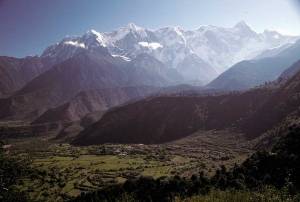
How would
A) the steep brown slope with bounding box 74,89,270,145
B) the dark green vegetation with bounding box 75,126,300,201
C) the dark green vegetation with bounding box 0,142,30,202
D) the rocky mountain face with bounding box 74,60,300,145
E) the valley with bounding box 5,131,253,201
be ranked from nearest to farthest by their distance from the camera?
the dark green vegetation with bounding box 75,126,300,201
the dark green vegetation with bounding box 0,142,30,202
the valley with bounding box 5,131,253,201
the rocky mountain face with bounding box 74,60,300,145
the steep brown slope with bounding box 74,89,270,145

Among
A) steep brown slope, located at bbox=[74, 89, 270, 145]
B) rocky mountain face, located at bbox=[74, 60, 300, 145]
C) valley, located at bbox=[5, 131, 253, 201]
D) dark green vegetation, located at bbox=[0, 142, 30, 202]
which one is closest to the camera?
dark green vegetation, located at bbox=[0, 142, 30, 202]

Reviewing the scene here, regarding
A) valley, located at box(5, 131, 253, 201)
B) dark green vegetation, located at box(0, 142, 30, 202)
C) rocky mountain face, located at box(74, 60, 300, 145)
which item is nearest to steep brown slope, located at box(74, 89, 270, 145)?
rocky mountain face, located at box(74, 60, 300, 145)

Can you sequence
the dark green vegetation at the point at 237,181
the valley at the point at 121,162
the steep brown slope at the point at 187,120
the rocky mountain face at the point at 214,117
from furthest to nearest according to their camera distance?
the steep brown slope at the point at 187,120
the rocky mountain face at the point at 214,117
the valley at the point at 121,162
the dark green vegetation at the point at 237,181

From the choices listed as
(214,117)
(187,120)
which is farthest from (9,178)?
(214,117)

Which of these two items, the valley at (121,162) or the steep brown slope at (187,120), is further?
the steep brown slope at (187,120)

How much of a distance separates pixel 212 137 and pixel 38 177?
248ft

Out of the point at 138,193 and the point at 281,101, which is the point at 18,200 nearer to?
the point at 138,193

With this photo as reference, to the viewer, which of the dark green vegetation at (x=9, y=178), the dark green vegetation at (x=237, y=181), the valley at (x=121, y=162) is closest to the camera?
the dark green vegetation at (x=237, y=181)

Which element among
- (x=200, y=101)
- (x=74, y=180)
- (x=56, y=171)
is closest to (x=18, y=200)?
(x=74, y=180)

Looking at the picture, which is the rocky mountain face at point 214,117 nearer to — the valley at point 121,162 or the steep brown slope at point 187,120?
the steep brown slope at point 187,120

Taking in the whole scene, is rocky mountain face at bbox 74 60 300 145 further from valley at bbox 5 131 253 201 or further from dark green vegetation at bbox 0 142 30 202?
dark green vegetation at bbox 0 142 30 202

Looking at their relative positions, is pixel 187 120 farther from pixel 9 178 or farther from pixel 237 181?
pixel 237 181

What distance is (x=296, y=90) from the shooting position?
152250 millimetres

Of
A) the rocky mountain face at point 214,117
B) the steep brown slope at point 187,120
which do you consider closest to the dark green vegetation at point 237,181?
the rocky mountain face at point 214,117
